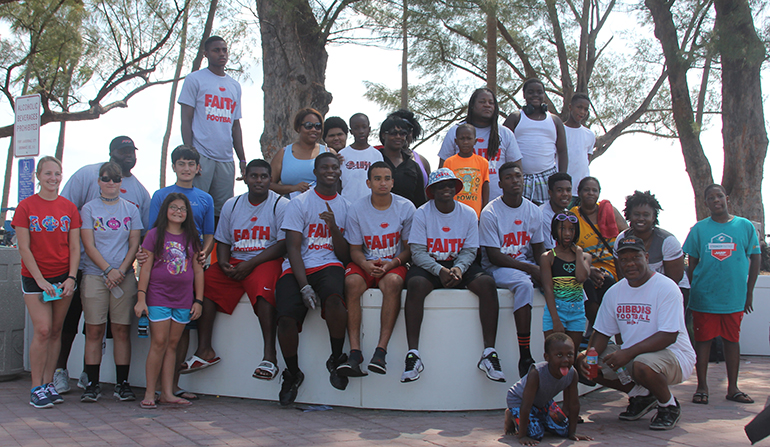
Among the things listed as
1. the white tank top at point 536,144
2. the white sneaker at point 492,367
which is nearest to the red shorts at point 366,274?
the white sneaker at point 492,367

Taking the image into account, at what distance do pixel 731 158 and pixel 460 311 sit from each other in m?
9.70

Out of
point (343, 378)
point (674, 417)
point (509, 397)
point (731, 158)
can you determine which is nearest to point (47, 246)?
point (343, 378)

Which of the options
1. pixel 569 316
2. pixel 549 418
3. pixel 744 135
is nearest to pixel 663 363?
pixel 569 316

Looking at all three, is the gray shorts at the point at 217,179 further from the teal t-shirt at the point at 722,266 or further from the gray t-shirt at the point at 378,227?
the teal t-shirt at the point at 722,266

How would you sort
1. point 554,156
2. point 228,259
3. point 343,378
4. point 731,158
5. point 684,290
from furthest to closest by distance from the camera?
point 731,158 < point 554,156 < point 684,290 < point 228,259 < point 343,378

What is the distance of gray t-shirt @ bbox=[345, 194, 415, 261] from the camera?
18.4 ft

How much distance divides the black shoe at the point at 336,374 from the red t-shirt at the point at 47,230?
8.07 feet

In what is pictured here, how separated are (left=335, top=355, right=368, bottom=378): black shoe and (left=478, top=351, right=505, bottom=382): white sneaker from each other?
100 centimetres

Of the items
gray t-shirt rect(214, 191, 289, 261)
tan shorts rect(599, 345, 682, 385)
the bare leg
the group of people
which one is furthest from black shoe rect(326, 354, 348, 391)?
tan shorts rect(599, 345, 682, 385)

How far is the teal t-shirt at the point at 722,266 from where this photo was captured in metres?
5.82

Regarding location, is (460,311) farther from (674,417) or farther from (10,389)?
(10,389)

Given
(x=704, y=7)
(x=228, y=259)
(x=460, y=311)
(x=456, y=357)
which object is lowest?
(x=456, y=357)

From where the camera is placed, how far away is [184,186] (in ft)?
19.8

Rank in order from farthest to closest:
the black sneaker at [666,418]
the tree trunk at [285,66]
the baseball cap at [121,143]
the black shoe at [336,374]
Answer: the tree trunk at [285,66], the baseball cap at [121,143], the black shoe at [336,374], the black sneaker at [666,418]
